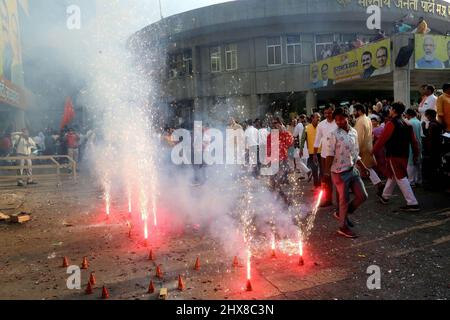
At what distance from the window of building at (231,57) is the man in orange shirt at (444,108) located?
2040 centimetres

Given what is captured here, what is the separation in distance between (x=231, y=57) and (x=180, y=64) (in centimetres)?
442

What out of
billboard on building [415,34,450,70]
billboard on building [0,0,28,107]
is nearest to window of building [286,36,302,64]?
billboard on building [415,34,450,70]

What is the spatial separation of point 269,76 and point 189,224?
21.2 metres

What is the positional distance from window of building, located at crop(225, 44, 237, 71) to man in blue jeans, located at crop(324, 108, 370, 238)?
22.4 metres

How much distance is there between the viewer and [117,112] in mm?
20297

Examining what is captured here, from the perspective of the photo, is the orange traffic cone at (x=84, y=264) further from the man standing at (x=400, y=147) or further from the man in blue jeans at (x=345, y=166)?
the man standing at (x=400, y=147)

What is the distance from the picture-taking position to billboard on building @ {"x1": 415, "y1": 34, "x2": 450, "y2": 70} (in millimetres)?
13602

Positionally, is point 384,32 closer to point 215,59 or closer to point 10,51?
point 215,59

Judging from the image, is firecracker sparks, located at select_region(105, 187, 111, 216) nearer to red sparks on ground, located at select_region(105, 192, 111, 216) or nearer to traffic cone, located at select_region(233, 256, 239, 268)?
red sparks on ground, located at select_region(105, 192, 111, 216)

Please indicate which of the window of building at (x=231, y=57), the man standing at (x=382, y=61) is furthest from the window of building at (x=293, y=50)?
the man standing at (x=382, y=61)

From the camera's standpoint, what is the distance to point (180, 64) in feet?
97.3

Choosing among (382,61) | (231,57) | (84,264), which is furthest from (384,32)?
(84,264)

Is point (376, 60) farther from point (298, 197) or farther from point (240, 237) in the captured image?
point (240, 237)

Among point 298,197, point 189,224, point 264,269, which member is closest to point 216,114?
point 298,197
